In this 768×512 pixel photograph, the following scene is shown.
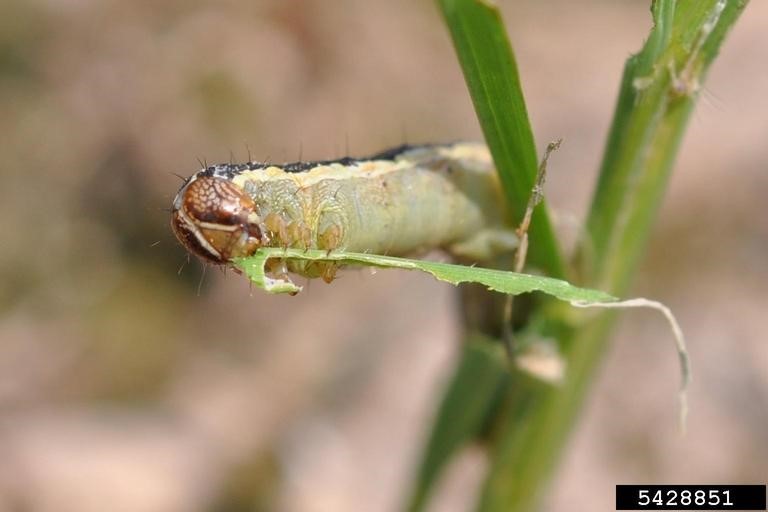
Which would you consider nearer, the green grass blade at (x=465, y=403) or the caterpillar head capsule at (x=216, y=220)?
the caterpillar head capsule at (x=216, y=220)

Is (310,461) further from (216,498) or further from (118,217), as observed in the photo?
(118,217)

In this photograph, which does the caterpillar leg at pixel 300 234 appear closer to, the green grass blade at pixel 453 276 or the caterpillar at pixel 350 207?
the caterpillar at pixel 350 207

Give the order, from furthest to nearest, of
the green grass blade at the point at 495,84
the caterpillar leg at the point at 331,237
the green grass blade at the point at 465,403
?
the green grass blade at the point at 465,403, the caterpillar leg at the point at 331,237, the green grass blade at the point at 495,84

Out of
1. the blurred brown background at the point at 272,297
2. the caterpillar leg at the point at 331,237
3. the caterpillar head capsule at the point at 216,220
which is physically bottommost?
the blurred brown background at the point at 272,297

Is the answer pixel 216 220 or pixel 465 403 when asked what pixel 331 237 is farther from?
pixel 465 403

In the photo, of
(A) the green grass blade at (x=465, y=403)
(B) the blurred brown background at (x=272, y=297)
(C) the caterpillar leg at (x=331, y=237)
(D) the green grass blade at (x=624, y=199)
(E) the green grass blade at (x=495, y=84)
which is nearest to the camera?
(E) the green grass blade at (x=495, y=84)

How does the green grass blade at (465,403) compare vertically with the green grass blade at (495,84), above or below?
below

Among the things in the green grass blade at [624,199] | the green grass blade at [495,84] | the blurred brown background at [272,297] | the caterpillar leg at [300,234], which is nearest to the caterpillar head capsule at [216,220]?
the caterpillar leg at [300,234]

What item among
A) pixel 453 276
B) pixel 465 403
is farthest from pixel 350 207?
pixel 465 403

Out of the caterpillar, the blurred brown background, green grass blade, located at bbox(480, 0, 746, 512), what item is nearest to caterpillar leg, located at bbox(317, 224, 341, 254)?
the caterpillar
